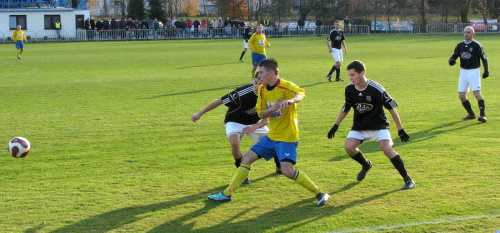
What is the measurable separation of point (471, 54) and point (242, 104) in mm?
7050

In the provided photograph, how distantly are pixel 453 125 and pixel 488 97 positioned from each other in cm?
438

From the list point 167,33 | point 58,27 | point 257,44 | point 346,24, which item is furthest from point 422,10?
point 257,44

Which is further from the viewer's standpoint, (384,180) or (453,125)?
(453,125)

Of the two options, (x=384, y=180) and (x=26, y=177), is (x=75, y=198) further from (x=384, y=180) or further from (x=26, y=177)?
(x=384, y=180)

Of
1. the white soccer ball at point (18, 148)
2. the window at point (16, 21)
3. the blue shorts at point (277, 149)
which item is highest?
the window at point (16, 21)

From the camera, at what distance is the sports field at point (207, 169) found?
6.39m

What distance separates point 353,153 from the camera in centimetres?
763

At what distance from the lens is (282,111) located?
6.74 metres

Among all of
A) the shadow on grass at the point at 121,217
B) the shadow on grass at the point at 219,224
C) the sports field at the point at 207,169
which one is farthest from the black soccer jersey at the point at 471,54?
the shadow on grass at the point at 121,217

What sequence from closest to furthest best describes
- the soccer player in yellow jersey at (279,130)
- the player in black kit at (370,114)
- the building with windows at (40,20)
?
the soccer player in yellow jersey at (279,130), the player in black kit at (370,114), the building with windows at (40,20)

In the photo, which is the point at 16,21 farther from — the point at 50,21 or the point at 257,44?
the point at 257,44

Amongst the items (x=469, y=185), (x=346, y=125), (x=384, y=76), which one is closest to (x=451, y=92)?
(x=384, y=76)

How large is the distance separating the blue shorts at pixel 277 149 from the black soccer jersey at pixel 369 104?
112 centimetres

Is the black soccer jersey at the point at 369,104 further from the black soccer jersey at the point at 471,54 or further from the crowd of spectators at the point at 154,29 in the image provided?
the crowd of spectators at the point at 154,29
